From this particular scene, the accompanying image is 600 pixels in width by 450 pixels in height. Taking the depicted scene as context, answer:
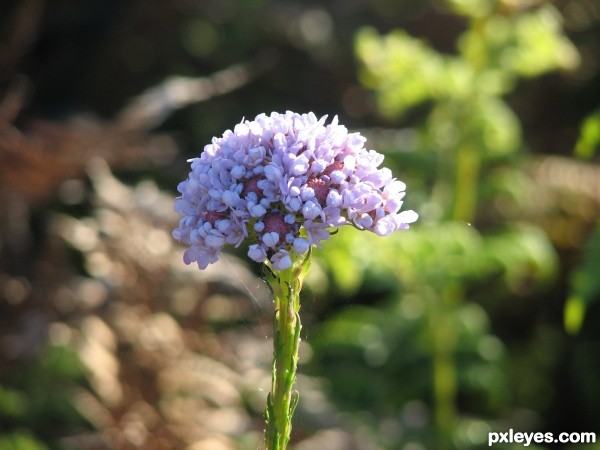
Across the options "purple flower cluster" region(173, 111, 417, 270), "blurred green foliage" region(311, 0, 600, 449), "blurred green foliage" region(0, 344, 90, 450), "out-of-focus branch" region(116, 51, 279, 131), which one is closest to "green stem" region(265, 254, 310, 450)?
"purple flower cluster" region(173, 111, 417, 270)

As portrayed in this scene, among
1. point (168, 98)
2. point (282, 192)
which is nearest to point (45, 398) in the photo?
point (168, 98)

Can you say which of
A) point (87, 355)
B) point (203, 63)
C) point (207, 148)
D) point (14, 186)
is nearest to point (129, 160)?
point (14, 186)

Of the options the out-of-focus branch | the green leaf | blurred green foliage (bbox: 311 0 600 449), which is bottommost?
the green leaf

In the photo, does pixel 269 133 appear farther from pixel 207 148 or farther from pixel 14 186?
pixel 14 186

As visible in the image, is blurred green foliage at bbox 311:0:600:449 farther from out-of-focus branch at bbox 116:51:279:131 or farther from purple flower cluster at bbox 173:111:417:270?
purple flower cluster at bbox 173:111:417:270

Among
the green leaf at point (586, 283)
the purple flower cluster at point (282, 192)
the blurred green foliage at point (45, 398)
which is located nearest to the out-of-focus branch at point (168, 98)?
the blurred green foliage at point (45, 398)

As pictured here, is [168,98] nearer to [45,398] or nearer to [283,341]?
[45,398]
